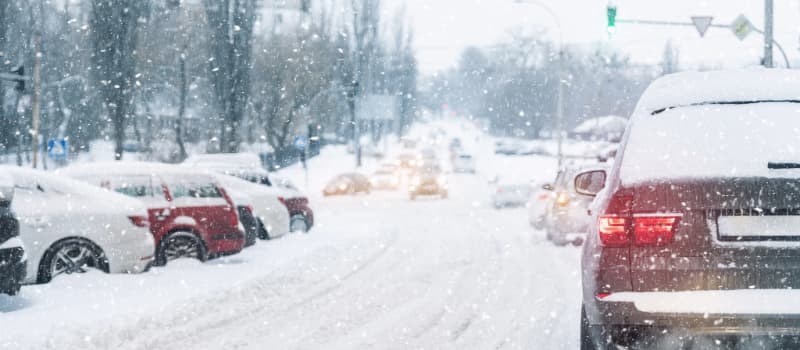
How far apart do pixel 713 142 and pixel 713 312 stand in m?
0.88

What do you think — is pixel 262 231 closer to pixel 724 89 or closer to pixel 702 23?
pixel 702 23

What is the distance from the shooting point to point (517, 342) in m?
7.39

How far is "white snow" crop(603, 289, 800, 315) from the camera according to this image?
13.7 ft

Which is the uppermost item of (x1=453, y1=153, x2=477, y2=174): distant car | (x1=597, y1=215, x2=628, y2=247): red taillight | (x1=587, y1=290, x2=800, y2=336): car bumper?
(x1=597, y1=215, x2=628, y2=247): red taillight

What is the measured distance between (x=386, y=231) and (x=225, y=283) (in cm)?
1069

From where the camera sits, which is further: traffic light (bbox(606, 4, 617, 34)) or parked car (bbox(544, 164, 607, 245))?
traffic light (bbox(606, 4, 617, 34))

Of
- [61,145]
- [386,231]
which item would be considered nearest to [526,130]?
Result: [61,145]

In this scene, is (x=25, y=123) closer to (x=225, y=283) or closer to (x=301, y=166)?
(x=301, y=166)

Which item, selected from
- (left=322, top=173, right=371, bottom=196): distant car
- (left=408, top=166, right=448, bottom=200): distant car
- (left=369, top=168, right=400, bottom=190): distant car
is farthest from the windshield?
(left=369, top=168, right=400, bottom=190): distant car

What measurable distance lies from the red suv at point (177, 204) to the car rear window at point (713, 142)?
30.6 ft

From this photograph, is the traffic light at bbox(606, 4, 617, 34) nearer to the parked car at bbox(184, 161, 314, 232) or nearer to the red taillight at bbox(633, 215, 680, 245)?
the parked car at bbox(184, 161, 314, 232)

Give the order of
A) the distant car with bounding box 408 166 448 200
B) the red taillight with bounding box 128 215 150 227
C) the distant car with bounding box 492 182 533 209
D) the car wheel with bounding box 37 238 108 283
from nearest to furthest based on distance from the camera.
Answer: the car wheel with bounding box 37 238 108 283
the red taillight with bounding box 128 215 150 227
the distant car with bounding box 492 182 533 209
the distant car with bounding box 408 166 448 200

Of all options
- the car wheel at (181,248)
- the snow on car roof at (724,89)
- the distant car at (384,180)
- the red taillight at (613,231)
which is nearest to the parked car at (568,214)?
the car wheel at (181,248)

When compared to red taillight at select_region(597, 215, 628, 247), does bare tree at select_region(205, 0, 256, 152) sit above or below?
above
